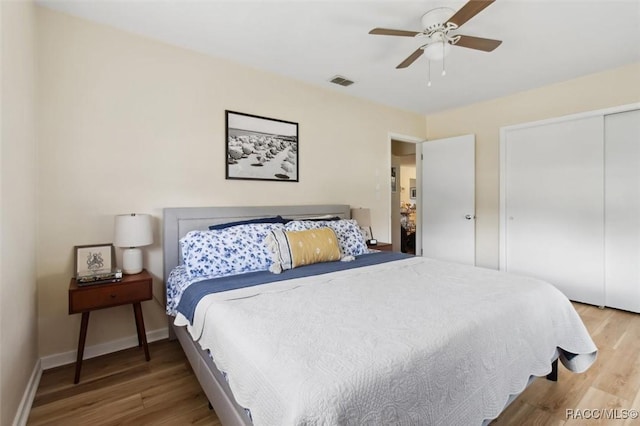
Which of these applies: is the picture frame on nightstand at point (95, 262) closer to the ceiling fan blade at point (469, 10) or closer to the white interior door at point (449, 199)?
the ceiling fan blade at point (469, 10)

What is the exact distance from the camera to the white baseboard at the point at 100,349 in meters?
2.09

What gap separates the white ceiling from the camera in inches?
81.0

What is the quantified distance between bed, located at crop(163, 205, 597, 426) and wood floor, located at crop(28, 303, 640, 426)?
0.22 m

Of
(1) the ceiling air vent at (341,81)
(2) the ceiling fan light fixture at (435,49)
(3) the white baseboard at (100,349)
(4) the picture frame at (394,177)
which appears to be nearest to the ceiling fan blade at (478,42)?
(2) the ceiling fan light fixture at (435,49)

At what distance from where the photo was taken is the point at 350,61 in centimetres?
284

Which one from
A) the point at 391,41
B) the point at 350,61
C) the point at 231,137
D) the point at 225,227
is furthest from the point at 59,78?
the point at 391,41

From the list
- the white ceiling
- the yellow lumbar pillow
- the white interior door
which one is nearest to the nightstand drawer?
the yellow lumbar pillow

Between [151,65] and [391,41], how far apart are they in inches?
77.5

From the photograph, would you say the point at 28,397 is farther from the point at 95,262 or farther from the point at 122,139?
the point at 122,139

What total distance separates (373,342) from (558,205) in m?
3.52

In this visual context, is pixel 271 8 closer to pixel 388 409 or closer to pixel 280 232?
pixel 280 232

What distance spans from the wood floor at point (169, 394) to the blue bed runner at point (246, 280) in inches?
19.7

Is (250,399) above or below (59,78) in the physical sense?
below

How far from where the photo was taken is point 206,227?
2641 millimetres
